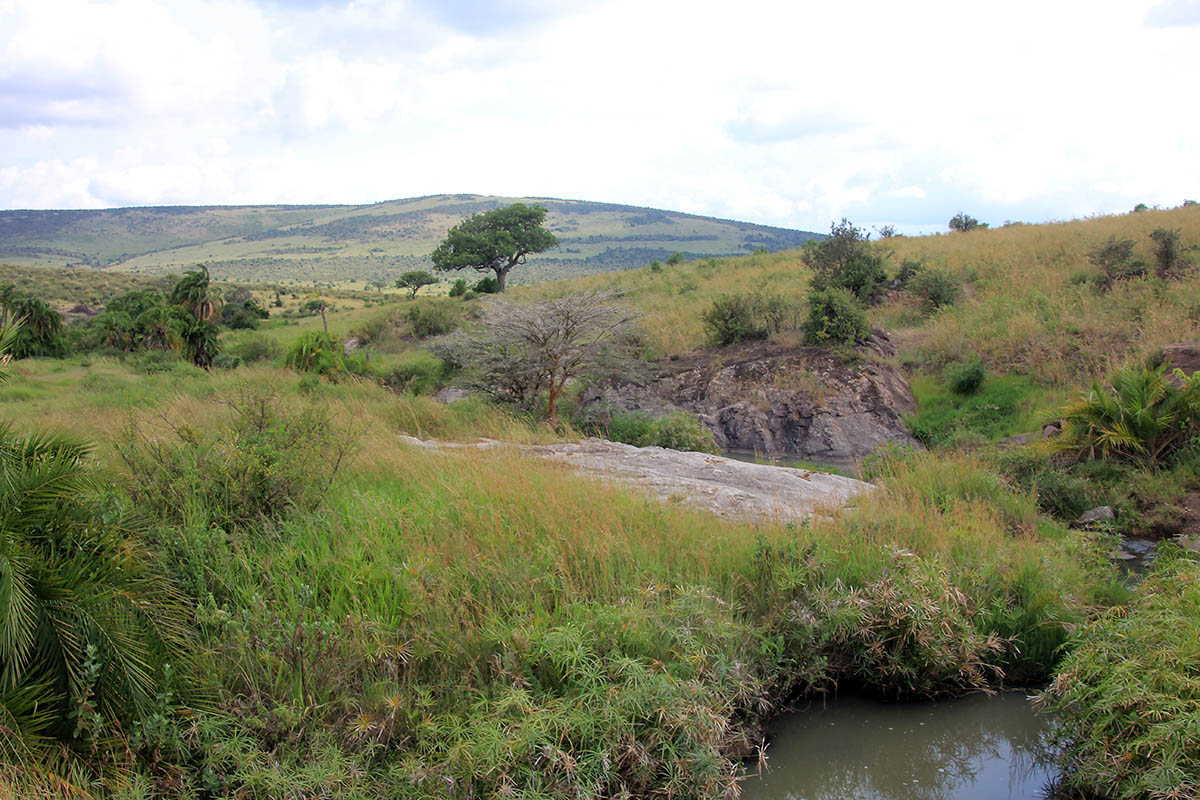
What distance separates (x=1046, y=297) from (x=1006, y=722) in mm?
15819

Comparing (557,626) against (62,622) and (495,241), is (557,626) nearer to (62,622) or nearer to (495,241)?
(62,622)

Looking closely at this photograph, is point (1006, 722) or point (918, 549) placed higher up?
point (918, 549)

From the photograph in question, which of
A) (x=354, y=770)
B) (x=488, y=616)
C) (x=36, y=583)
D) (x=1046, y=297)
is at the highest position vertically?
(x=1046, y=297)

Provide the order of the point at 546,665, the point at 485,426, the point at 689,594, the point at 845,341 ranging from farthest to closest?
the point at 845,341 → the point at 485,426 → the point at 689,594 → the point at 546,665

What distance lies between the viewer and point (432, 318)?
32344 mm

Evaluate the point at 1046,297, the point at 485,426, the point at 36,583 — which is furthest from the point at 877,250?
the point at 36,583

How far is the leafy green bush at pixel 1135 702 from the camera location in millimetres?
4059

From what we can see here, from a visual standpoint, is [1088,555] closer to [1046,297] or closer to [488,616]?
[488,616]

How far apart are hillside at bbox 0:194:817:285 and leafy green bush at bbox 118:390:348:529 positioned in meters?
84.7

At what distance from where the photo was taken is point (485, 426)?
12648 mm

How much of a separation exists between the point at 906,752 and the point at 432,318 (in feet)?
96.3

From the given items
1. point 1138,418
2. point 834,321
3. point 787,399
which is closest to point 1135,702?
point 1138,418

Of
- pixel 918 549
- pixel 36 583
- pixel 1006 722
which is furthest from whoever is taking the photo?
pixel 918 549

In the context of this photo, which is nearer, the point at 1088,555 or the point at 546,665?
the point at 546,665
